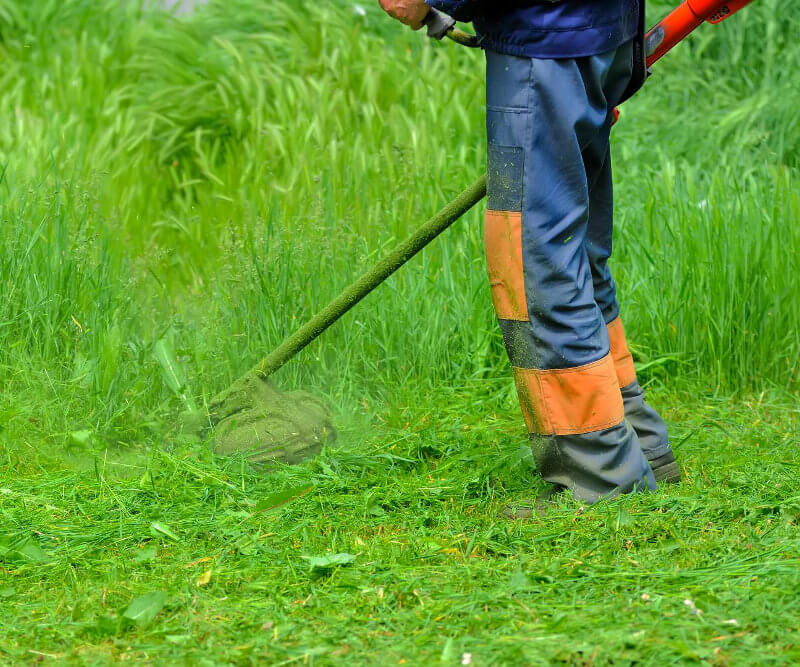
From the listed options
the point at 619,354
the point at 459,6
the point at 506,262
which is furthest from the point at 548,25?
the point at 619,354

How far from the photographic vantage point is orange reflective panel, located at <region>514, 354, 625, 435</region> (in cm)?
263

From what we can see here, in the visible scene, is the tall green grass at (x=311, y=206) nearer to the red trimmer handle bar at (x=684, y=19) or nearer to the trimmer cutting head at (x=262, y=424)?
the trimmer cutting head at (x=262, y=424)

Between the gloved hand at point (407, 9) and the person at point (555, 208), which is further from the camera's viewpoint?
the gloved hand at point (407, 9)

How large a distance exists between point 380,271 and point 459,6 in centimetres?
78

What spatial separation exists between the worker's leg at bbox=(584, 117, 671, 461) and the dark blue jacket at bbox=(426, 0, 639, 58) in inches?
15.8

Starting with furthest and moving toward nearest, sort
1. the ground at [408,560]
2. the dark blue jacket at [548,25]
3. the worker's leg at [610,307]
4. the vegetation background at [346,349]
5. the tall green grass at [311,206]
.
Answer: the tall green grass at [311,206], the worker's leg at [610,307], the dark blue jacket at [548,25], the vegetation background at [346,349], the ground at [408,560]

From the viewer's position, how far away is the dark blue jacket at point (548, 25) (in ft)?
8.06

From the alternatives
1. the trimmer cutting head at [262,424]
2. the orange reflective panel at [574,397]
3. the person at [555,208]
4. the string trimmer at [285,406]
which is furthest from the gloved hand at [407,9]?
the trimmer cutting head at [262,424]

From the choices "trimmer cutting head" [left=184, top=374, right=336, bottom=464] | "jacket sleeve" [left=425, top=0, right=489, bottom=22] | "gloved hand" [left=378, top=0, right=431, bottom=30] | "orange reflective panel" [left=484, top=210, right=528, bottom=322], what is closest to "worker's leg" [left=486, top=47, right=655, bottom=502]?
"orange reflective panel" [left=484, top=210, right=528, bottom=322]

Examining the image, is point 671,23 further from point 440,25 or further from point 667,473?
point 667,473

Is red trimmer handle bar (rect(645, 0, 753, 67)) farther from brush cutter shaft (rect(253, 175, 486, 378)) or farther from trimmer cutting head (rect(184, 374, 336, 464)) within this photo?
trimmer cutting head (rect(184, 374, 336, 464))

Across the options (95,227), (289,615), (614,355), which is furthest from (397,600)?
(95,227)

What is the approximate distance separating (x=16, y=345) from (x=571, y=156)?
1929mm

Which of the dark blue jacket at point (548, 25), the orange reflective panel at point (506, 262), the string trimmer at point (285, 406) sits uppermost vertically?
the dark blue jacket at point (548, 25)
